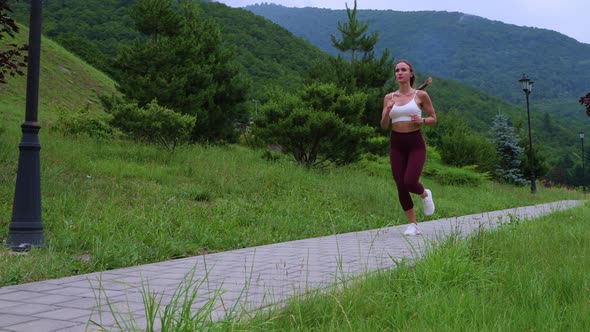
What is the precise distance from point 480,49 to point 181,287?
480 ft

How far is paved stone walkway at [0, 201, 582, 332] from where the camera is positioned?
3025 mm

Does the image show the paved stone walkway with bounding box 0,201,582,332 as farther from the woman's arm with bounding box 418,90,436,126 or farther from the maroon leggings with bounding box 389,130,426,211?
the woman's arm with bounding box 418,90,436,126

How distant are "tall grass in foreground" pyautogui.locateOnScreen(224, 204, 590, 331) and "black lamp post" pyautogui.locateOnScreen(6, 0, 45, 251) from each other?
371cm

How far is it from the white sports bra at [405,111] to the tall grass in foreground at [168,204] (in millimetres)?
1842

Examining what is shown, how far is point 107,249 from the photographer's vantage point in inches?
206

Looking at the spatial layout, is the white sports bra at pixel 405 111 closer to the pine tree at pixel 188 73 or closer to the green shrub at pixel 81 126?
the green shrub at pixel 81 126

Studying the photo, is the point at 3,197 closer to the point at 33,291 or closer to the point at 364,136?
the point at 33,291

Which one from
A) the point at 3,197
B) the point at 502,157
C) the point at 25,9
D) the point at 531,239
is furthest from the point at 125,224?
the point at 25,9

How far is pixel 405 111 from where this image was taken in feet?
23.9

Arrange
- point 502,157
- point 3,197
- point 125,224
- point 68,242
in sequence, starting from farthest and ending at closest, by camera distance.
→ point 502,157 < point 3,197 < point 125,224 < point 68,242

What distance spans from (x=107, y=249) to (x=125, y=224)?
1498 mm

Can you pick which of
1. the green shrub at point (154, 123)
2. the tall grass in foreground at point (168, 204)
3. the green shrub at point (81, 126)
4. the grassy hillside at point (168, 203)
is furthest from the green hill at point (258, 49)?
the tall grass in foreground at point (168, 204)

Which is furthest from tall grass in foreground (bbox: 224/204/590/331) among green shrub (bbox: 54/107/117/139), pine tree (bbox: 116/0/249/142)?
pine tree (bbox: 116/0/249/142)

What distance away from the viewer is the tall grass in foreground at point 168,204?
5.55 m
